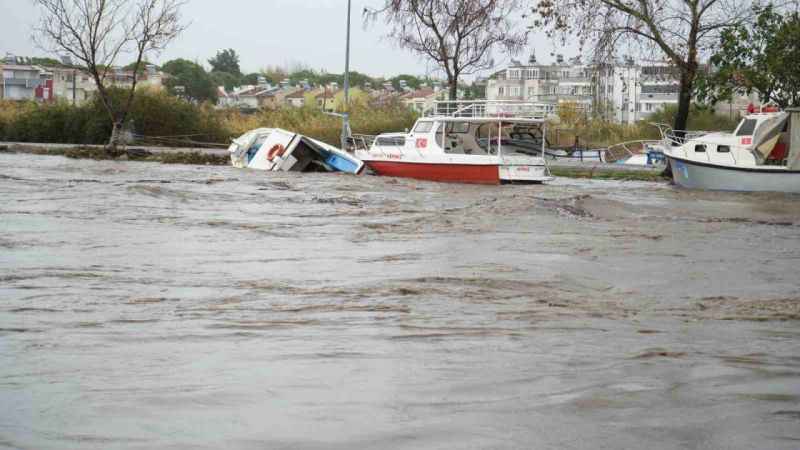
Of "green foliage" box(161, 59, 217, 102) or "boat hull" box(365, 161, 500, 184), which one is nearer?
"boat hull" box(365, 161, 500, 184)

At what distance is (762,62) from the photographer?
96.4 ft

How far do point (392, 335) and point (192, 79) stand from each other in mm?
116237

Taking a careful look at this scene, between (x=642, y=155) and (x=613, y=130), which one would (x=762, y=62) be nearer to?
(x=642, y=155)

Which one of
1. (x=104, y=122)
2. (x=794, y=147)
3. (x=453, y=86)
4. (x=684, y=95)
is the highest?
(x=453, y=86)

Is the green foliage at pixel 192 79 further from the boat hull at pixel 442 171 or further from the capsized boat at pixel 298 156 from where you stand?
the boat hull at pixel 442 171

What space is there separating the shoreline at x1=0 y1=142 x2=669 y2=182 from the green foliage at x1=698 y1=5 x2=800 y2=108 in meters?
3.65

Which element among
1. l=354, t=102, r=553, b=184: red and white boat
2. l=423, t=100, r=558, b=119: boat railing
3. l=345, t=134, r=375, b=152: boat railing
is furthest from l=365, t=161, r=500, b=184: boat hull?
l=423, t=100, r=558, b=119: boat railing

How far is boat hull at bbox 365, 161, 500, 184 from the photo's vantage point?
1143 inches

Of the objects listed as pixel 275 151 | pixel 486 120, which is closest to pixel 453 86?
pixel 275 151

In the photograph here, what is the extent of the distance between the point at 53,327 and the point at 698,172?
22691mm

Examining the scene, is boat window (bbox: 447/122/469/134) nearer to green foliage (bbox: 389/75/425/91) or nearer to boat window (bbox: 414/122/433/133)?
boat window (bbox: 414/122/433/133)

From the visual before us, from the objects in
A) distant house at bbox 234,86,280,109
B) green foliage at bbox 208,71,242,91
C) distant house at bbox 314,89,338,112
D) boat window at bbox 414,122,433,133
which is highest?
green foliage at bbox 208,71,242,91

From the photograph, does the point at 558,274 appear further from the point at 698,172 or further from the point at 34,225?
the point at 698,172

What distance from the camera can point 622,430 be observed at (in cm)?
549
